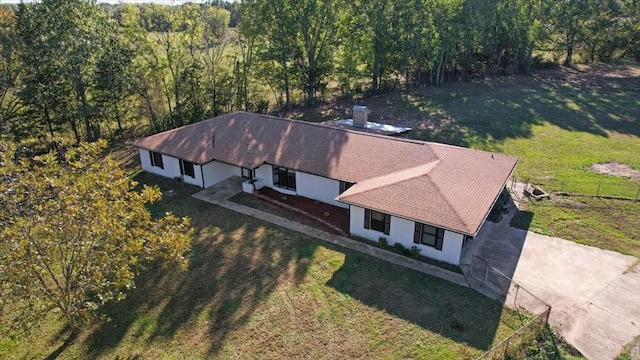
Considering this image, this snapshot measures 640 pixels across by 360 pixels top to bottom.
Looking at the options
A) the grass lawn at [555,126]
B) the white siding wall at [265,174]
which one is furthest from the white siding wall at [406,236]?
the white siding wall at [265,174]

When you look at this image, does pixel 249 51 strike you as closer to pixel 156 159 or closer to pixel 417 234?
pixel 156 159

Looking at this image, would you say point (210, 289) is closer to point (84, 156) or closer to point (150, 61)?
point (84, 156)

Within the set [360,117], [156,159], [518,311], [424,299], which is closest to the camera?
[518,311]

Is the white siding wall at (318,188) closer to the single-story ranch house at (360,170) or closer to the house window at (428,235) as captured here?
the single-story ranch house at (360,170)

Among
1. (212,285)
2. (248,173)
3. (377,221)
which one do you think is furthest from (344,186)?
(212,285)

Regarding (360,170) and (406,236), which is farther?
(360,170)

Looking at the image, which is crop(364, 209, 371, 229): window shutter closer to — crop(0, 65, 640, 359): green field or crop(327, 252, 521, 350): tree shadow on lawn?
crop(0, 65, 640, 359): green field

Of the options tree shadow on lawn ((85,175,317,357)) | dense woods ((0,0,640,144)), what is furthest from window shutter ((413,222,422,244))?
dense woods ((0,0,640,144))
